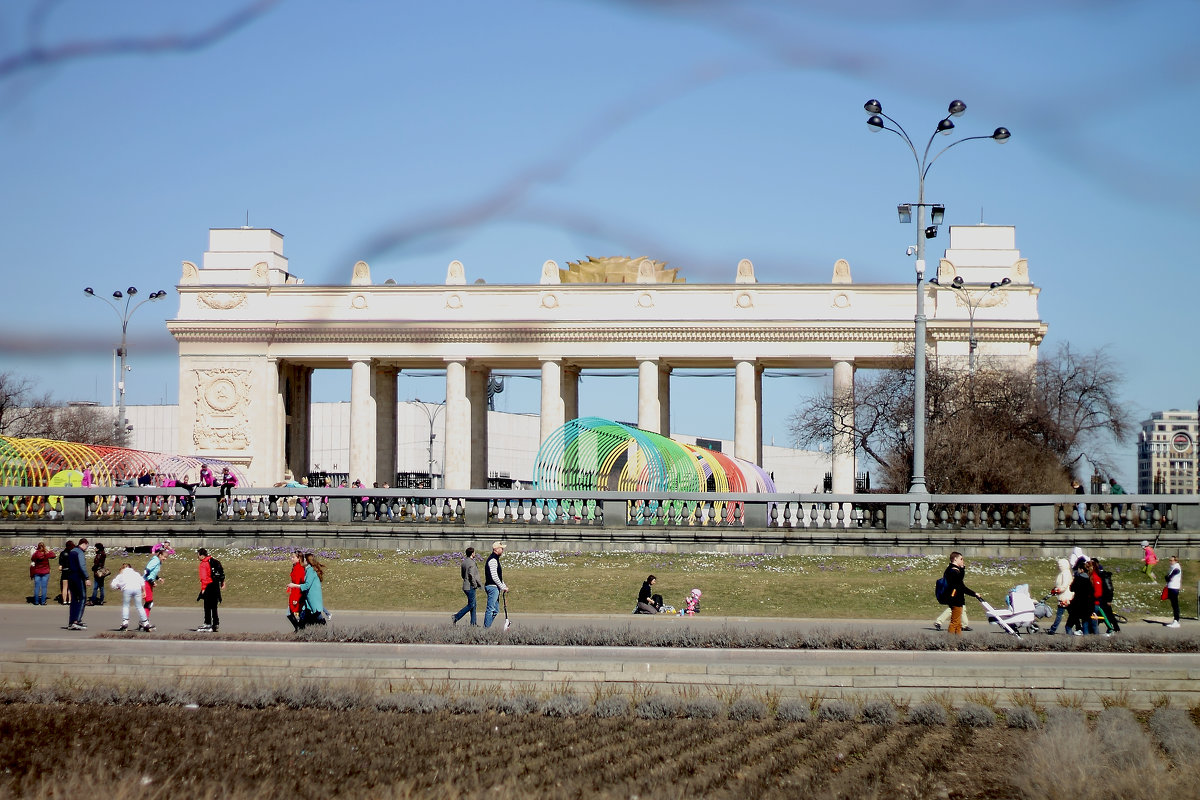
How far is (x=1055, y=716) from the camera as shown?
18172mm

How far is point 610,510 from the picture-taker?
43469mm

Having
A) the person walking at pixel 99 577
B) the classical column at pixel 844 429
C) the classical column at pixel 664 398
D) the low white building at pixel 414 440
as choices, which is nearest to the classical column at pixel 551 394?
the classical column at pixel 664 398

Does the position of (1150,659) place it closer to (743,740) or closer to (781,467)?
(743,740)

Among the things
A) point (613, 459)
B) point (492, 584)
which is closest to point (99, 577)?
point (492, 584)

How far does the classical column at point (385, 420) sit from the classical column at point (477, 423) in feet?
17.3

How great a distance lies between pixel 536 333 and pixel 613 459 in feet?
129

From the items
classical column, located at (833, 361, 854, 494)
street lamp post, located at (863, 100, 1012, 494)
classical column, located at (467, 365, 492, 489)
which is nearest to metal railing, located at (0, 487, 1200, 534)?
street lamp post, located at (863, 100, 1012, 494)

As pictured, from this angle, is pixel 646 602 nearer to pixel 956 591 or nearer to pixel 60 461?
pixel 956 591

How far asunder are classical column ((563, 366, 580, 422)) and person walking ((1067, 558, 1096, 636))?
6414 cm

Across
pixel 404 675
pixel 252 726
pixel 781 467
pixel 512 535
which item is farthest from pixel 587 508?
pixel 781 467

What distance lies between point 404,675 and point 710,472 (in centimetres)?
3076

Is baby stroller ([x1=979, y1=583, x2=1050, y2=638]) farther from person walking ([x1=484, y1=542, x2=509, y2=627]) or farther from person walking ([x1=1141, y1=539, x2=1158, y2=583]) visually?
person walking ([x1=1141, y1=539, x2=1158, y2=583])

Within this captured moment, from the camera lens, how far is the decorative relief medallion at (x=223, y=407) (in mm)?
90188

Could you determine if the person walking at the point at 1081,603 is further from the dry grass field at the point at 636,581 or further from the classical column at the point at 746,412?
the classical column at the point at 746,412
